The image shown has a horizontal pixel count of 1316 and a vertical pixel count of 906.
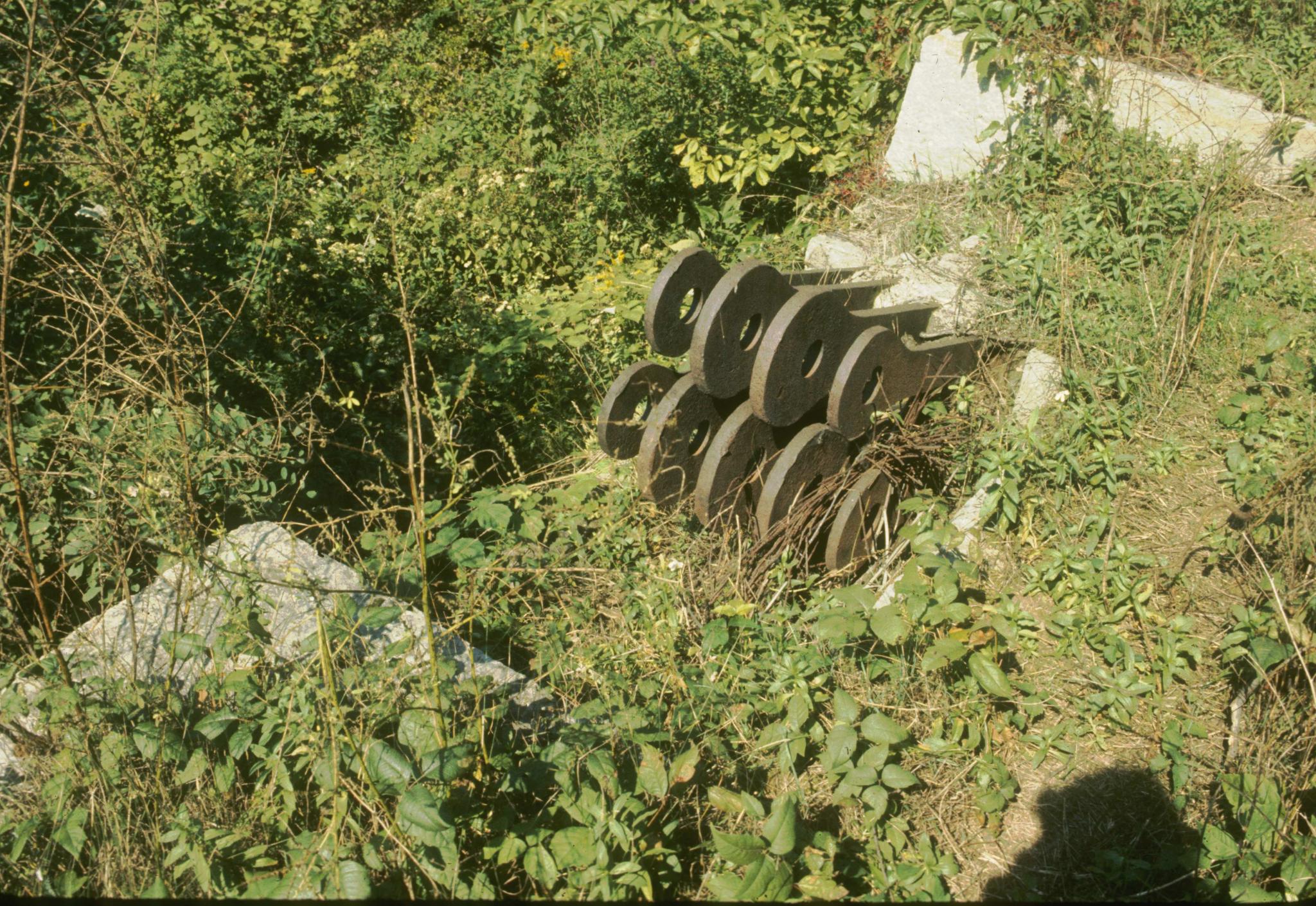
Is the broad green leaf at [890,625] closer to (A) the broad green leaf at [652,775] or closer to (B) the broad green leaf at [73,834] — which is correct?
(A) the broad green leaf at [652,775]

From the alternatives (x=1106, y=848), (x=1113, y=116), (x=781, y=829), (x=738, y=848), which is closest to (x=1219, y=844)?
(x=1106, y=848)

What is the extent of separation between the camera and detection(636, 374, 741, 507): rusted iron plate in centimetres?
356

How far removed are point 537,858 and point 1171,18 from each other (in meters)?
6.08

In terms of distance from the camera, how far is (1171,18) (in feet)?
18.4

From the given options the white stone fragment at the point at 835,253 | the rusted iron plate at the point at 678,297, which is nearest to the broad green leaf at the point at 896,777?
the rusted iron plate at the point at 678,297

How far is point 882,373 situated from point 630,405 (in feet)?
3.53

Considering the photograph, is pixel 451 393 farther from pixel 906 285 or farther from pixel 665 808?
pixel 665 808

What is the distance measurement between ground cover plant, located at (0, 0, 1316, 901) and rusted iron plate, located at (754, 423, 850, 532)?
0.90 ft

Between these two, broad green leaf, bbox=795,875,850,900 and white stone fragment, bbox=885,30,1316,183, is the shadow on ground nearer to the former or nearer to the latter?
broad green leaf, bbox=795,875,850,900

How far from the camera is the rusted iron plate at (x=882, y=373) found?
365cm

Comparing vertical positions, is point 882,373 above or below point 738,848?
above

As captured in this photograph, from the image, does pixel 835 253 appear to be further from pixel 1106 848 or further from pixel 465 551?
pixel 1106 848

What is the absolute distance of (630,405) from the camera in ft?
12.1

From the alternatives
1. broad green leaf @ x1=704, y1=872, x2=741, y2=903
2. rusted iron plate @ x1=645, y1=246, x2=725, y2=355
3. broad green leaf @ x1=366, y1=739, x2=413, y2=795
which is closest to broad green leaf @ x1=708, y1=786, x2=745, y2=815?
broad green leaf @ x1=704, y1=872, x2=741, y2=903
